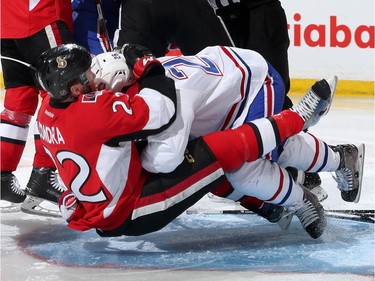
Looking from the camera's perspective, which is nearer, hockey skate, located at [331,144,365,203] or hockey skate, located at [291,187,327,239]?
hockey skate, located at [291,187,327,239]

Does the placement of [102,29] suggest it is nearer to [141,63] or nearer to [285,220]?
[141,63]

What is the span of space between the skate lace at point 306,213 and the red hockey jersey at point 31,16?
1.03m

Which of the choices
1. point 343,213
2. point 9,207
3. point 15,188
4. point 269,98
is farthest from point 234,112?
point 9,207

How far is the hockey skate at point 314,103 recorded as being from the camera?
118 inches

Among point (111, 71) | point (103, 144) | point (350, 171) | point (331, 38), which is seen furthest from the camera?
point (331, 38)

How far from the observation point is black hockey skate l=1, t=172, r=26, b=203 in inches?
134

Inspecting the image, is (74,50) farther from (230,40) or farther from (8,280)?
(230,40)

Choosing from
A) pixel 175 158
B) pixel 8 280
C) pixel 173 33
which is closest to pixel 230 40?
pixel 173 33

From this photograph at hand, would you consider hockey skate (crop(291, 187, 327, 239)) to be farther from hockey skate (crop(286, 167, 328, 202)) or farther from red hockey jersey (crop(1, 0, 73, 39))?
red hockey jersey (crop(1, 0, 73, 39))

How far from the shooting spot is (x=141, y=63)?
2.78m

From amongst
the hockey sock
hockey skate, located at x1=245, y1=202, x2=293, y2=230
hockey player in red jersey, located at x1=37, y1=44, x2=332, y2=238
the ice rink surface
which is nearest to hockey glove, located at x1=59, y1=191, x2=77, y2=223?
hockey player in red jersey, located at x1=37, y1=44, x2=332, y2=238

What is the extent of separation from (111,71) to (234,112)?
420 millimetres

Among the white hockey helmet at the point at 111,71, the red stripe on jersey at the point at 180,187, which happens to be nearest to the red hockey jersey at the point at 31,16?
the white hockey helmet at the point at 111,71

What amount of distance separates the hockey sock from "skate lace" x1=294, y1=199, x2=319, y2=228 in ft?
0.94
